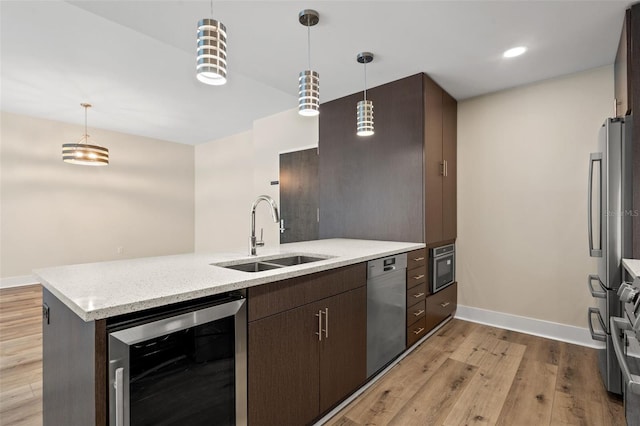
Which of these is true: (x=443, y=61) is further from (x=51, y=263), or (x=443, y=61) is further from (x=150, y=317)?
(x=51, y=263)

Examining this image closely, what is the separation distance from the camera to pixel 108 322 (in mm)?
1001

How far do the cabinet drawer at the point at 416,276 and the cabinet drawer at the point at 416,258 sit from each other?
0.04 m

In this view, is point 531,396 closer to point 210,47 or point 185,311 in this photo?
point 185,311

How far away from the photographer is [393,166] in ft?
10.2

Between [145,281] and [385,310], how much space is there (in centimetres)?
164

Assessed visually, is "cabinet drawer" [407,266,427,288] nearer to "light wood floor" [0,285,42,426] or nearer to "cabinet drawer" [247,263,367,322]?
"cabinet drawer" [247,263,367,322]

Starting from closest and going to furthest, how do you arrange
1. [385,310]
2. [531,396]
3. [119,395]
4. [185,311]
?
[119,395] → [185,311] → [531,396] → [385,310]

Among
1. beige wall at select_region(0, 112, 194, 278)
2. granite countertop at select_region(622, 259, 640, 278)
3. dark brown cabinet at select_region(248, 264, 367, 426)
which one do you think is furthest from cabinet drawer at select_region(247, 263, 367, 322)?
beige wall at select_region(0, 112, 194, 278)

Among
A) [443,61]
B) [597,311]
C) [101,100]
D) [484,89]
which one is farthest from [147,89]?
[597,311]

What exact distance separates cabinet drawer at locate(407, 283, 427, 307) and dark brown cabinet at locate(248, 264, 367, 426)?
69 cm

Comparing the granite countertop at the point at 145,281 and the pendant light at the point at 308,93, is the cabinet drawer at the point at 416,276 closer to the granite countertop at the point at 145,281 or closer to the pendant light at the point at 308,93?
the granite countertop at the point at 145,281

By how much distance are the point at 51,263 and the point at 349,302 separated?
19.3 feet

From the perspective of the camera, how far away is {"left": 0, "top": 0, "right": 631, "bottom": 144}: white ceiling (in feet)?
6.70

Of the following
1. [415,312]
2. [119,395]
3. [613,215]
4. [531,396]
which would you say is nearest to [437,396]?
[531,396]
